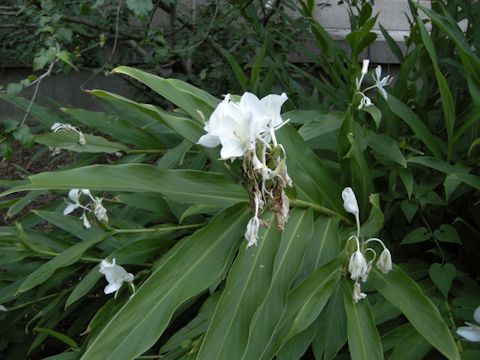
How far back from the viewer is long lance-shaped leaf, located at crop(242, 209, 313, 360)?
39.7 inches

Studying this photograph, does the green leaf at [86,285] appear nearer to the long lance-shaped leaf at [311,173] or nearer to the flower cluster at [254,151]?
the long lance-shaped leaf at [311,173]

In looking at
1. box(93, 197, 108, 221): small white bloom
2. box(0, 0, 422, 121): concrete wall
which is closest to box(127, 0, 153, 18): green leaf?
box(93, 197, 108, 221): small white bloom

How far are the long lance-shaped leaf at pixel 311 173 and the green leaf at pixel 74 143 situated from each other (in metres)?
0.69

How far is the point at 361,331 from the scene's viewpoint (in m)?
1.05

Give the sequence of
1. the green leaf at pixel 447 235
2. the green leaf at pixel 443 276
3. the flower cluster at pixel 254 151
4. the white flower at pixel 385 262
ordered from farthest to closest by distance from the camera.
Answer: the green leaf at pixel 447 235 < the green leaf at pixel 443 276 < the white flower at pixel 385 262 < the flower cluster at pixel 254 151

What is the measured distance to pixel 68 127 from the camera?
171 cm

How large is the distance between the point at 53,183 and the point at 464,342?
2.95ft

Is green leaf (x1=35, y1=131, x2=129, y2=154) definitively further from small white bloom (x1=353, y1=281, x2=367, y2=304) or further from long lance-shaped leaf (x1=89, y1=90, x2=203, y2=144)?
small white bloom (x1=353, y1=281, x2=367, y2=304)

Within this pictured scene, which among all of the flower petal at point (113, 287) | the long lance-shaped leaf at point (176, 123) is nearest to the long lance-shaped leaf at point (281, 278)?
the long lance-shaped leaf at point (176, 123)

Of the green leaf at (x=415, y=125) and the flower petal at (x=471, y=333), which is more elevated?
the green leaf at (x=415, y=125)

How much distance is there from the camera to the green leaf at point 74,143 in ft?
5.36

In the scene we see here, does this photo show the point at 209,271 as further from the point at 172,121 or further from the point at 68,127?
the point at 68,127

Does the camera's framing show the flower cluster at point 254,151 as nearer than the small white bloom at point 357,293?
Yes

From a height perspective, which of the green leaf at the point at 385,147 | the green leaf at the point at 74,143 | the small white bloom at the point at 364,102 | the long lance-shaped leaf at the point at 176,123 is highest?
the small white bloom at the point at 364,102
